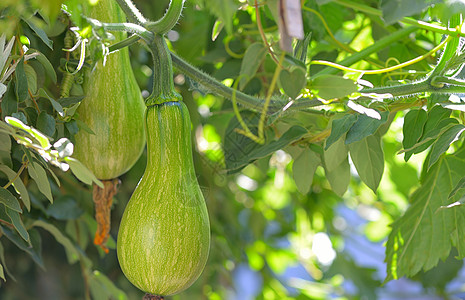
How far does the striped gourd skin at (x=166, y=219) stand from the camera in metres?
0.42

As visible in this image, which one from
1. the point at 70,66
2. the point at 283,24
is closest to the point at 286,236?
the point at 70,66

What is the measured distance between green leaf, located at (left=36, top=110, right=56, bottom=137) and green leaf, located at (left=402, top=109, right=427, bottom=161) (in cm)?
→ 30

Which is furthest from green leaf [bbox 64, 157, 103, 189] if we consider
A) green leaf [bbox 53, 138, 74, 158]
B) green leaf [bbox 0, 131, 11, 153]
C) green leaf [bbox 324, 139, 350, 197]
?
green leaf [bbox 324, 139, 350, 197]

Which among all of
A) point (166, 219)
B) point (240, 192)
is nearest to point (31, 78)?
point (166, 219)

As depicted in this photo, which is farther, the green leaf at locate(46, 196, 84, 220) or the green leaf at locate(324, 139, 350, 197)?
the green leaf at locate(46, 196, 84, 220)

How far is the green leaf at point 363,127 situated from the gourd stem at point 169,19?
0.17 m

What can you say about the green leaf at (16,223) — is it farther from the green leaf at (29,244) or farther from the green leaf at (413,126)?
the green leaf at (413,126)

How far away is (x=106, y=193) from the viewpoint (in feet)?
1.75

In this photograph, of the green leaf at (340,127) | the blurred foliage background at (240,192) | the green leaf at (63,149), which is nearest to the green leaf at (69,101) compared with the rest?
the blurred foliage background at (240,192)

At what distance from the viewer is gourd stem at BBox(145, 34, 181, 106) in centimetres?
42

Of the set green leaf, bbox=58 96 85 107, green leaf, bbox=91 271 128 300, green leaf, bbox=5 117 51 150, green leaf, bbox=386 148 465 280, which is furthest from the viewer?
green leaf, bbox=91 271 128 300

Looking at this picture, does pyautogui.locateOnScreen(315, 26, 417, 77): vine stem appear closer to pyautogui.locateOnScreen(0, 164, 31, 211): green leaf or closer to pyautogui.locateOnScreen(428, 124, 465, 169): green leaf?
pyautogui.locateOnScreen(428, 124, 465, 169): green leaf

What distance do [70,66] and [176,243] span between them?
192mm

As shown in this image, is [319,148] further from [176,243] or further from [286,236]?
[286,236]
